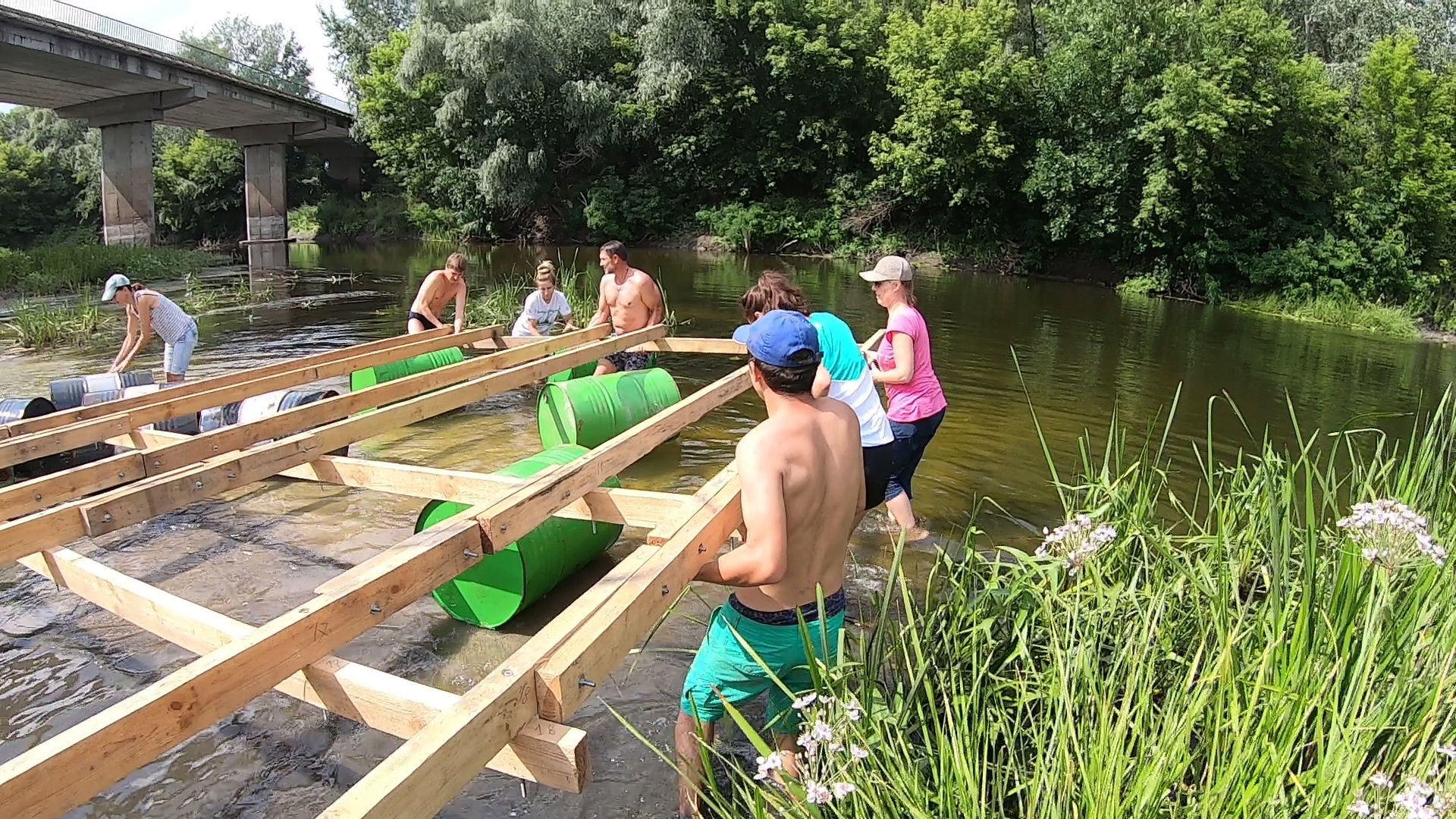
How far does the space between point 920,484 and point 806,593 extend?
4.80m

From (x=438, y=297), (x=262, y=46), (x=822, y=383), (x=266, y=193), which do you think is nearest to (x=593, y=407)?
(x=822, y=383)

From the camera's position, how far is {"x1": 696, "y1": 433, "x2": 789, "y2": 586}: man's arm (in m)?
2.54

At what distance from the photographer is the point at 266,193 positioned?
4103 cm

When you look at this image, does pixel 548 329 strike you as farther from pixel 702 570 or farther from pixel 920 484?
pixel 702 570

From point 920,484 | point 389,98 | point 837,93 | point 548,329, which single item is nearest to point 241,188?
point 389,98

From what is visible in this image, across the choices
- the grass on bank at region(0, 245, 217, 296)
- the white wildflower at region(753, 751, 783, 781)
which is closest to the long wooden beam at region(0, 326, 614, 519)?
the white wildflower at region(753, 751, 783, 781)

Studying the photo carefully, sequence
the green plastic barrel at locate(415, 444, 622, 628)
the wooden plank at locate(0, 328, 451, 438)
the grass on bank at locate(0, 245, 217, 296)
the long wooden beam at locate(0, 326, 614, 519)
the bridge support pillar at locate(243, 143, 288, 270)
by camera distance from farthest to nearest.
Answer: the bridge support pillar at locate(243, 143, 288, 270), the grass on bank at locate(0, 245, 217, 296), the wooden plank at locate(0, 328, 451, 438), the green plastic barrel at locate(415, 444, 622, 628), the long wooden beam at locate(0, 326, 614, 519)

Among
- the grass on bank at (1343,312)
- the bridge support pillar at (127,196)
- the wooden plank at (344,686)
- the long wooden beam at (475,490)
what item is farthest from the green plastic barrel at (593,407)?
the bridge support pillar at (127,196)

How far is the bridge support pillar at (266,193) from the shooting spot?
40812 mm

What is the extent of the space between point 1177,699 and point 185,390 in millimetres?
6225

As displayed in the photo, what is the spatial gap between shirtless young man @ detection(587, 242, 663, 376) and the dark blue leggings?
3.66 metres

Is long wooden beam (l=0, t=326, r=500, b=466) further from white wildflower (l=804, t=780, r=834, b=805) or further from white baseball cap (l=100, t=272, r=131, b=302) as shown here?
white wildflower (l=804, t=780, r=834, b=805)

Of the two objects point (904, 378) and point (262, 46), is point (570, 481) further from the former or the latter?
point (262, 46)

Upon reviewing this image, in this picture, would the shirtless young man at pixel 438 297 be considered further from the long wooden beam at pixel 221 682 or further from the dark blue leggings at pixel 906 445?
the long wooden beam at pixel 221 682
